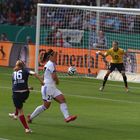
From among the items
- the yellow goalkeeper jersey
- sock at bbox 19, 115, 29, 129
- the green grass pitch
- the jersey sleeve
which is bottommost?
the green grass pitch

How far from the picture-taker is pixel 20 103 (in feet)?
53.8

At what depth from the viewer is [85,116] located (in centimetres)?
1911

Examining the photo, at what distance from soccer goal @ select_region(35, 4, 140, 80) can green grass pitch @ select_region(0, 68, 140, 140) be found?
497 cm

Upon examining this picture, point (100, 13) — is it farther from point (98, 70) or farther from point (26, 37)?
point (26, 37)

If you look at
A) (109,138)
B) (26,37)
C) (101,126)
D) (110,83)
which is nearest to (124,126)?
(101,126)

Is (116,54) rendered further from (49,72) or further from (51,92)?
(51,92)

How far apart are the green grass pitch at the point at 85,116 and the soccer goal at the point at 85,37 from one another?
4970 mm

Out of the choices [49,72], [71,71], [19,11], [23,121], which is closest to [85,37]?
[71,71]

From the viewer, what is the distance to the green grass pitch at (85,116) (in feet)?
51.6

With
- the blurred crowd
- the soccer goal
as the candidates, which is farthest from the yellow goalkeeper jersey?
the blurred crowd

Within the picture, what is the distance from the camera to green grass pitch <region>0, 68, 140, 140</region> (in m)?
15.7

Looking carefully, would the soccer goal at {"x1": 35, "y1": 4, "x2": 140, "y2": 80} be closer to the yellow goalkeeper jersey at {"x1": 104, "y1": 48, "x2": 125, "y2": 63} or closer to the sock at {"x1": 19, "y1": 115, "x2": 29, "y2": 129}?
the yellow goalkeeper jersey at {"x1": 104, "y1": 48, "x2": 125, "y2": 63}

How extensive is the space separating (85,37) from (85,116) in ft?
54.8

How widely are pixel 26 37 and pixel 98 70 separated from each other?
9539mm
